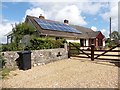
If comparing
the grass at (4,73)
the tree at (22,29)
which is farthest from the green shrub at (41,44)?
the tree at (22,29)

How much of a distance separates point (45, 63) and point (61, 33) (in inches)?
475

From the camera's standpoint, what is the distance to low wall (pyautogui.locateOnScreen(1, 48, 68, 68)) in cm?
1163

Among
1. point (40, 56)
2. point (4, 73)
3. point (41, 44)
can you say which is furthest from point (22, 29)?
point (4, 73)

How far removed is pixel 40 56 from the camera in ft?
44.4

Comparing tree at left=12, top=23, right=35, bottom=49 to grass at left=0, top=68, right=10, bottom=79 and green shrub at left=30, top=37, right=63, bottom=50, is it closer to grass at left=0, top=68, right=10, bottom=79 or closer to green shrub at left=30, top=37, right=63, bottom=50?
green shrub at left=30, top=37, right=63, bottom=50

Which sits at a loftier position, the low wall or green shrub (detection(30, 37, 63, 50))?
green shrub (detection(30, 37, 63, 50))

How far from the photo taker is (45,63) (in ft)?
45.6

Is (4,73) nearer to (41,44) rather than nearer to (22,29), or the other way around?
(41,44)

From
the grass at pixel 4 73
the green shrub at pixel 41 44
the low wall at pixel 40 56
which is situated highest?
the green shrub at pixel 41 44

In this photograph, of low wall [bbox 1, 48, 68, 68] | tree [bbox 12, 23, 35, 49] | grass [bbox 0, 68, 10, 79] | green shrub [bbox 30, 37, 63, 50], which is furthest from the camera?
tree [bbox 12, 23, 35, 49]

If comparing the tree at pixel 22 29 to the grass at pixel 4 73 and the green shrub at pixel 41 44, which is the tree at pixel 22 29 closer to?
the green shrub at pixel 41 44

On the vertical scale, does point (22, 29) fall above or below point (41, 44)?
above

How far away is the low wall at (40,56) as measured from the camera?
11.6m

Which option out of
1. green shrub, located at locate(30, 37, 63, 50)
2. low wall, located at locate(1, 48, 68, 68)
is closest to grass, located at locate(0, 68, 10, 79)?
low wall, located at locate(1, 48, 68, 68)
